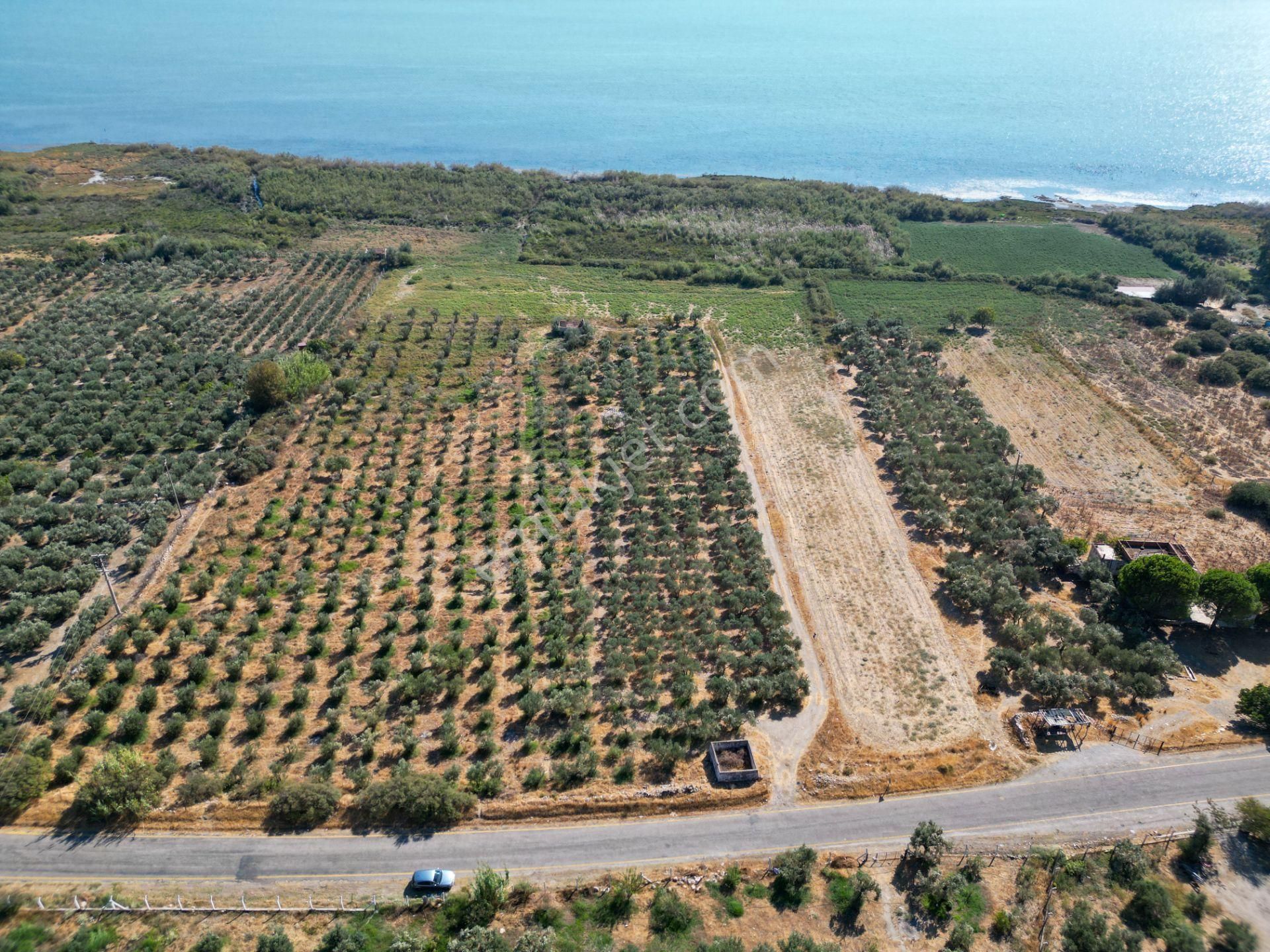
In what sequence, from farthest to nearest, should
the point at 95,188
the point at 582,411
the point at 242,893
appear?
the point at 95,188 < the point at 582,411 < the point at 242,893

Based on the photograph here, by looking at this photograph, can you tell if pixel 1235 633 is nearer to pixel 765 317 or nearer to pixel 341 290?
pixel 765 317

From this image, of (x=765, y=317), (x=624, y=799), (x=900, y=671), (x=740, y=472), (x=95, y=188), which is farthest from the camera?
(x=95, y=188)

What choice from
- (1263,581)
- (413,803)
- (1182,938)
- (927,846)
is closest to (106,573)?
(413,803)

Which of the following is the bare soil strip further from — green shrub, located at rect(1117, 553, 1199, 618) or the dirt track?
→ green shrub, located at rect(1117, 553, 1199, 618)

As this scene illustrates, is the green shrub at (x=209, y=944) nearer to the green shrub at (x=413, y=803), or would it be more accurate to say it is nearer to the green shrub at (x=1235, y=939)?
the green shrub at (x=413, y=803)

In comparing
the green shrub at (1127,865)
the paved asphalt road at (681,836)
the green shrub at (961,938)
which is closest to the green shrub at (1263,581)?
the paved asphalt road at (681,836)

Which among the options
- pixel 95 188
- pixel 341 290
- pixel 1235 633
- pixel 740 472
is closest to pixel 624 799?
pixel 740 472

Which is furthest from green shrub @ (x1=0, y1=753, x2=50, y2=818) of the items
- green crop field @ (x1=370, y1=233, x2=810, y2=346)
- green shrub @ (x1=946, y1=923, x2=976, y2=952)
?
green crop field @ (x1=370, y1=233, x2=810, y2=346)
